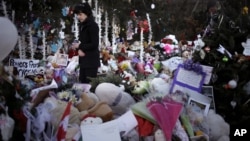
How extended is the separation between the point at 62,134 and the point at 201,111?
1.32 meters

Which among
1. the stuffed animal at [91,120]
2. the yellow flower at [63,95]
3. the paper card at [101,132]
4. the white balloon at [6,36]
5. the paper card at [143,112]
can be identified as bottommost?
the paper card at [101,132]

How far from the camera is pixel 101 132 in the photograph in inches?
103

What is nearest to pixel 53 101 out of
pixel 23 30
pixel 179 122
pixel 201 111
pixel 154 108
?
pixel 154 108

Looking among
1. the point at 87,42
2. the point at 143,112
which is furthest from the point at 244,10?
the point at 87,42

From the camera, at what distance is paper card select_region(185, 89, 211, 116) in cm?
330

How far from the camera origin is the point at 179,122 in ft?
9.49

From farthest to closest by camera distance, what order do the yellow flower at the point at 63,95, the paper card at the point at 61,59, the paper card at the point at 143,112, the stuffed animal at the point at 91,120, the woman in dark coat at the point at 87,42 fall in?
1. the paper card at the point at 61,59
2. the woman in dark coat at the point at 87,42
3. the yellow flower at the point at 63,95
4. the paper card at the point at 143,112
5. the stuffed animal at the point at 91,120

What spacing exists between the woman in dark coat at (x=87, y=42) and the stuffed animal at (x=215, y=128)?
227cm

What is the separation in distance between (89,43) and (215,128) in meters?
2.50

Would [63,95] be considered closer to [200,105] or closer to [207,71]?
[200,105]

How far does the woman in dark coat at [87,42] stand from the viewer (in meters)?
5.06

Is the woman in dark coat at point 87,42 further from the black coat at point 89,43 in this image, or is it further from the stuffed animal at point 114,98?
the stuffed animal at point 114,98

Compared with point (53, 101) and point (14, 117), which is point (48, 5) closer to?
point (53, 101)

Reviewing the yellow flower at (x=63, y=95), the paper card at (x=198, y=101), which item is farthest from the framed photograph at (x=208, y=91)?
the yellow flower at (x=63, y=95)
